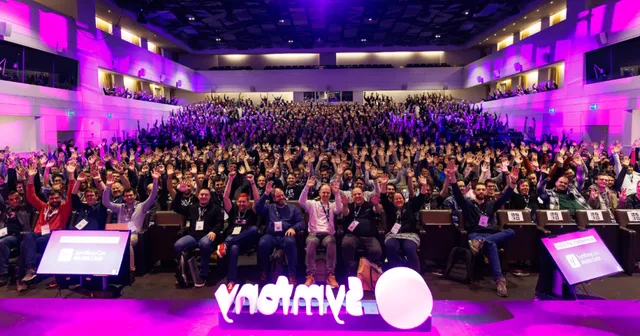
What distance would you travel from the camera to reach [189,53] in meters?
32.3

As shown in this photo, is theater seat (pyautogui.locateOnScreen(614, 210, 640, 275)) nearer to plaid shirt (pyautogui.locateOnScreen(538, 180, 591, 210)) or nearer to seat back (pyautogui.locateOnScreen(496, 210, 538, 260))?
plaid shirt (pyautogui.locateOnScreen(538, 180, 591, 210))

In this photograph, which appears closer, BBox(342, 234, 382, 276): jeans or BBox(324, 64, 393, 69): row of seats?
BBox(342, 234, 382, 276): jeans

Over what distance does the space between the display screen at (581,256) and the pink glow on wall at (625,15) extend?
1276 cm

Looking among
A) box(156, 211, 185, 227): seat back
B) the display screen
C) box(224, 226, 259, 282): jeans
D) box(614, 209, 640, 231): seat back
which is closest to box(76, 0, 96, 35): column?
box(156, 211, 185, 227): seat back

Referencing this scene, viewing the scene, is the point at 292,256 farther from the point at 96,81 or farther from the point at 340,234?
the point at 96,81

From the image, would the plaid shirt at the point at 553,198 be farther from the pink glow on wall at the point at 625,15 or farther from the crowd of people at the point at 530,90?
the crowd of people at the point at 530,90

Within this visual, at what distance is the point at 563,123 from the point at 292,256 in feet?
53.4

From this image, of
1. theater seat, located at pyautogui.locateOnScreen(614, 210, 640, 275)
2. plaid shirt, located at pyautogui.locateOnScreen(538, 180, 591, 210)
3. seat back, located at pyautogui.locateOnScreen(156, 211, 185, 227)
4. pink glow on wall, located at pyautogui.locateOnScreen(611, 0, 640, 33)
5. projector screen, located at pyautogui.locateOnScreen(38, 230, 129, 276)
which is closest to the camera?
projector screen, located at pyautogui.locateOnScreen(38, 230, 129, 276)

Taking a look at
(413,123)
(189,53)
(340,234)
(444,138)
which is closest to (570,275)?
(340,234)

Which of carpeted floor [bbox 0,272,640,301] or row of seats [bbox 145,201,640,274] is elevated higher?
row of seats [bbox 145,201,640,274]

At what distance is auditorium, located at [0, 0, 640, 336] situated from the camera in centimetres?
318

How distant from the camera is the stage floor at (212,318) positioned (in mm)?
3041

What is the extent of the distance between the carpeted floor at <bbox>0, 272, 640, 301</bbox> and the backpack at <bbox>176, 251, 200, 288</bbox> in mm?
103

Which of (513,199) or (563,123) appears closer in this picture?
(513,199)
